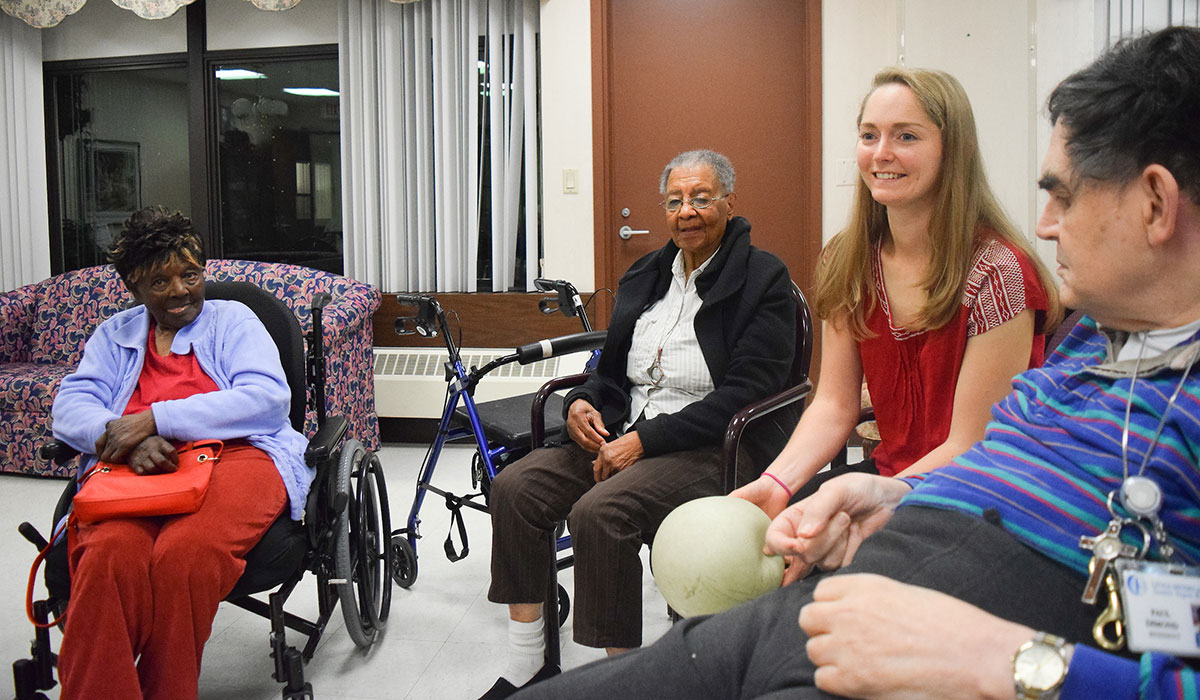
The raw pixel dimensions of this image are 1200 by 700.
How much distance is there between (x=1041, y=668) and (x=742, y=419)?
108 centimetres

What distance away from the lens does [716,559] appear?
109 cm

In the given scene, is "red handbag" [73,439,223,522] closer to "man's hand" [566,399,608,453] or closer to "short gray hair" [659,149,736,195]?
"man's hand" [566,399,608,453]

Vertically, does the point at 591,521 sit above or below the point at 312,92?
below

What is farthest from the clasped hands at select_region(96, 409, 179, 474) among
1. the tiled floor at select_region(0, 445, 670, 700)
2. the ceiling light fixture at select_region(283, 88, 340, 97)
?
the ceiling light fixture at select_region(283, 88, 340, 97)

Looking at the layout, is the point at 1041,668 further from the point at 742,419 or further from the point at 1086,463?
the point at 742,419

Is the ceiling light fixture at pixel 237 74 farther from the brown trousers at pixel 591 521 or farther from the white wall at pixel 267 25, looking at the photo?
the brown trousers at pixel 591 521

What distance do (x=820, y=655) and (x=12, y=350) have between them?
16.3ft

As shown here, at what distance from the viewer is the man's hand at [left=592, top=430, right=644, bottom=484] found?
6.45 feet

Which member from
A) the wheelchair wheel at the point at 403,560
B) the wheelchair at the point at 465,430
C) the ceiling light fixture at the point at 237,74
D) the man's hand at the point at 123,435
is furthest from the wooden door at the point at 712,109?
the man's hand at the point at 123,435

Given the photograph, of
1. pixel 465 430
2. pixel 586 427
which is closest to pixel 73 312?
pixel 465 430

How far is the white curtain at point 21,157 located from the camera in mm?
5148

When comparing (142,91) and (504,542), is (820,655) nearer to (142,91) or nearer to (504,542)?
(504,542)

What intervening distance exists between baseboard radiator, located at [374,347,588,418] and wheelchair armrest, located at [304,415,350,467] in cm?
238

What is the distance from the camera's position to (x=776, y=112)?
4.47 meters
